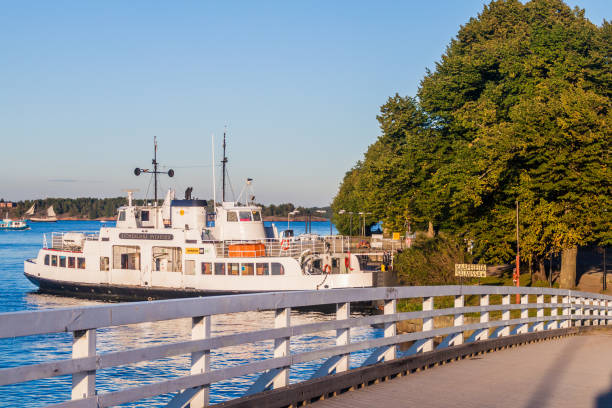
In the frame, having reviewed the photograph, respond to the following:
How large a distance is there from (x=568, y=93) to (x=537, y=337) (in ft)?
86.3

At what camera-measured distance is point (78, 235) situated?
202 ft

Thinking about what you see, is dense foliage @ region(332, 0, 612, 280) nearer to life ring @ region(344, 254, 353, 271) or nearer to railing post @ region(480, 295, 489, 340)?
life ring @ region(344, 254, 353, 271)

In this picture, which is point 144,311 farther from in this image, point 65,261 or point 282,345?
point 65,261

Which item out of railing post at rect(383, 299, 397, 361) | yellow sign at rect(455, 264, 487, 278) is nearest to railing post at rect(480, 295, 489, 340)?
railing post at rect(383, 299, 397, 361)

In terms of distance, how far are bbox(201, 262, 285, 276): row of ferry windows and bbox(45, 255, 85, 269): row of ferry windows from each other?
12.3 metres

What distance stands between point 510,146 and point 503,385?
102ft

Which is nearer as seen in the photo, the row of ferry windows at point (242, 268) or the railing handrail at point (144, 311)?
the railing handrail at point (144, 311)

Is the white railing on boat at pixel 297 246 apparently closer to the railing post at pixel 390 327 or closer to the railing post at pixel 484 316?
the railing post at pixel 484 316

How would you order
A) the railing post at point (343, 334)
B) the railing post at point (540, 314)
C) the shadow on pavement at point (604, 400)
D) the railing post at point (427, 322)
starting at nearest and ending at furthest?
1. the shadow on pavement at point (604, 400)
2. the railing post at point (343, 334)
3. the railing post at point (427, 322)
4. the railing post at point (540, 314)

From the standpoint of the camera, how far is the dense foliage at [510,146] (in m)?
38.9

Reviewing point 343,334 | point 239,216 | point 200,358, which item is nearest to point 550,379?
point 343,334

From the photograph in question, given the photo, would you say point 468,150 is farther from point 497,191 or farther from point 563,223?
point 563,223

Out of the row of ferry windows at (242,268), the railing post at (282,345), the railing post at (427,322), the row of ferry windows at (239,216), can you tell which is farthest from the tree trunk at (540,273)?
the railing post at (282,345)

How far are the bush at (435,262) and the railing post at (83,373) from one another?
133 feet
